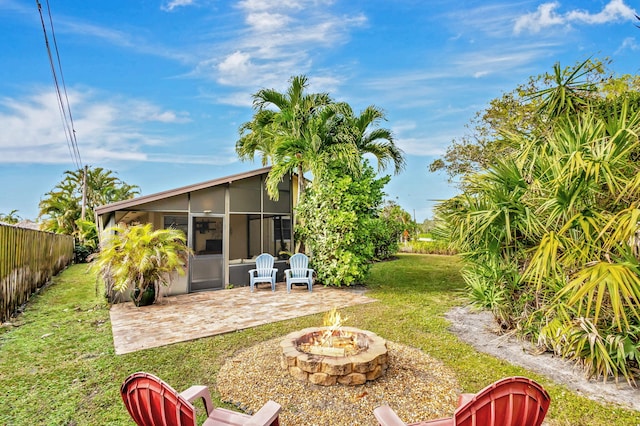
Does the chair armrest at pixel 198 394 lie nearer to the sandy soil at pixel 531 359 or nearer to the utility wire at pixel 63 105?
the sandy soil at pixel 531 359

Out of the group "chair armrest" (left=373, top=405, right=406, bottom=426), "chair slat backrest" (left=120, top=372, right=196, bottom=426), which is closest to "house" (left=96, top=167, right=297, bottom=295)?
"chair slat backrest" (left=120, top=372, right=196, bottom=426)

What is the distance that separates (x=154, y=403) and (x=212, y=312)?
16.4 feet

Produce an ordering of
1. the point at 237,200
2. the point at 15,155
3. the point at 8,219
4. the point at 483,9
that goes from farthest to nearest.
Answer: the point at 8,219, the point at 15,155, the point at 237,200, the point at 483,9

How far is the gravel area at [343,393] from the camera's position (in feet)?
9.32

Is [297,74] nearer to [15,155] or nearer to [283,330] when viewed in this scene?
[283,330]

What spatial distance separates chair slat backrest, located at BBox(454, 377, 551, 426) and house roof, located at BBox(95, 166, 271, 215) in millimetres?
7880

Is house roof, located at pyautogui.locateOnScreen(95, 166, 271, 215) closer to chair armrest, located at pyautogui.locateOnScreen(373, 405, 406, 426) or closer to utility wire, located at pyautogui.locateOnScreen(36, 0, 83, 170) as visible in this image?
utility wire, located at pyautogui.locateOnScreen(36, 0, 83, 170)

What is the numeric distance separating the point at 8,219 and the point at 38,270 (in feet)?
95.8

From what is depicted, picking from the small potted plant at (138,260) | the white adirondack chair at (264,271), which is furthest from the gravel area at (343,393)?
the white adirondack chair at (264,271)

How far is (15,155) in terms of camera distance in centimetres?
1775

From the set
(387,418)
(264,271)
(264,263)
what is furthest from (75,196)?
(387,418)

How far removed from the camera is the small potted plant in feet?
22.2

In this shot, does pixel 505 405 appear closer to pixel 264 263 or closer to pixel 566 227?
pixel 566 227

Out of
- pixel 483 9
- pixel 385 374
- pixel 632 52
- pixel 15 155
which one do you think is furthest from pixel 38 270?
pixel 632 52
